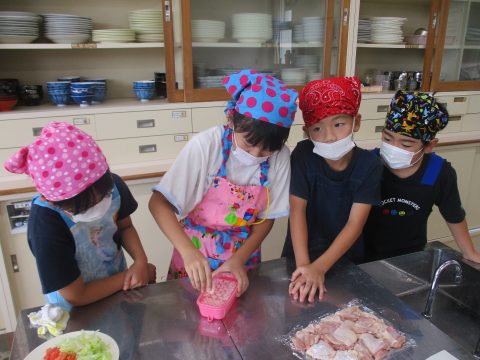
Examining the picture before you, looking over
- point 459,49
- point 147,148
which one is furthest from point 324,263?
point 459,49

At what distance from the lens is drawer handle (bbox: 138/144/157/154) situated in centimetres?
182

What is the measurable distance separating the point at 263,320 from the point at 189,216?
0.40 m

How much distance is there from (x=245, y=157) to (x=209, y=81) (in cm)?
110

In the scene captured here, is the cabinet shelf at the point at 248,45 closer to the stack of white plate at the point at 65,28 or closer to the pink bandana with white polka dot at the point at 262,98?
the stack of white plate at the point at 65,28

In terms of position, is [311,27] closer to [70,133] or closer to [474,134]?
[474,134]

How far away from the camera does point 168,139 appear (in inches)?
73.3

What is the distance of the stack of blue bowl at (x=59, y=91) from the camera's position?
1736mm

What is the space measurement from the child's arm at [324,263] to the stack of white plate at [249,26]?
1.36 metres

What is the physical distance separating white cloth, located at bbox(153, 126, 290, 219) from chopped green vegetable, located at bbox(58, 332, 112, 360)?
14.5 inches

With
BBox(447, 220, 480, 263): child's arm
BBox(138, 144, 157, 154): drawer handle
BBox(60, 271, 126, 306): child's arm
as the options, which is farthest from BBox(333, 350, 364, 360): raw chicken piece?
BBox(138, 144, 157, 154): drawer handle

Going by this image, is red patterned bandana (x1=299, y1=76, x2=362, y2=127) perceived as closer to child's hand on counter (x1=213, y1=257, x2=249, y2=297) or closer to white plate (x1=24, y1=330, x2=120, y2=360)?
child's hand on counter (x1=213, y1=257, x2=249, y2=297)

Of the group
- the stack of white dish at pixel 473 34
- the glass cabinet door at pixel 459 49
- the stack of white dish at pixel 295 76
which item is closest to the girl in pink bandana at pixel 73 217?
the stack of white dish at pixel 295 76

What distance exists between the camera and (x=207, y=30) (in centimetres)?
192

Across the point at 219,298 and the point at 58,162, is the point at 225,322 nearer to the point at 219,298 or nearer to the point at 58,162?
the point at 219,298
